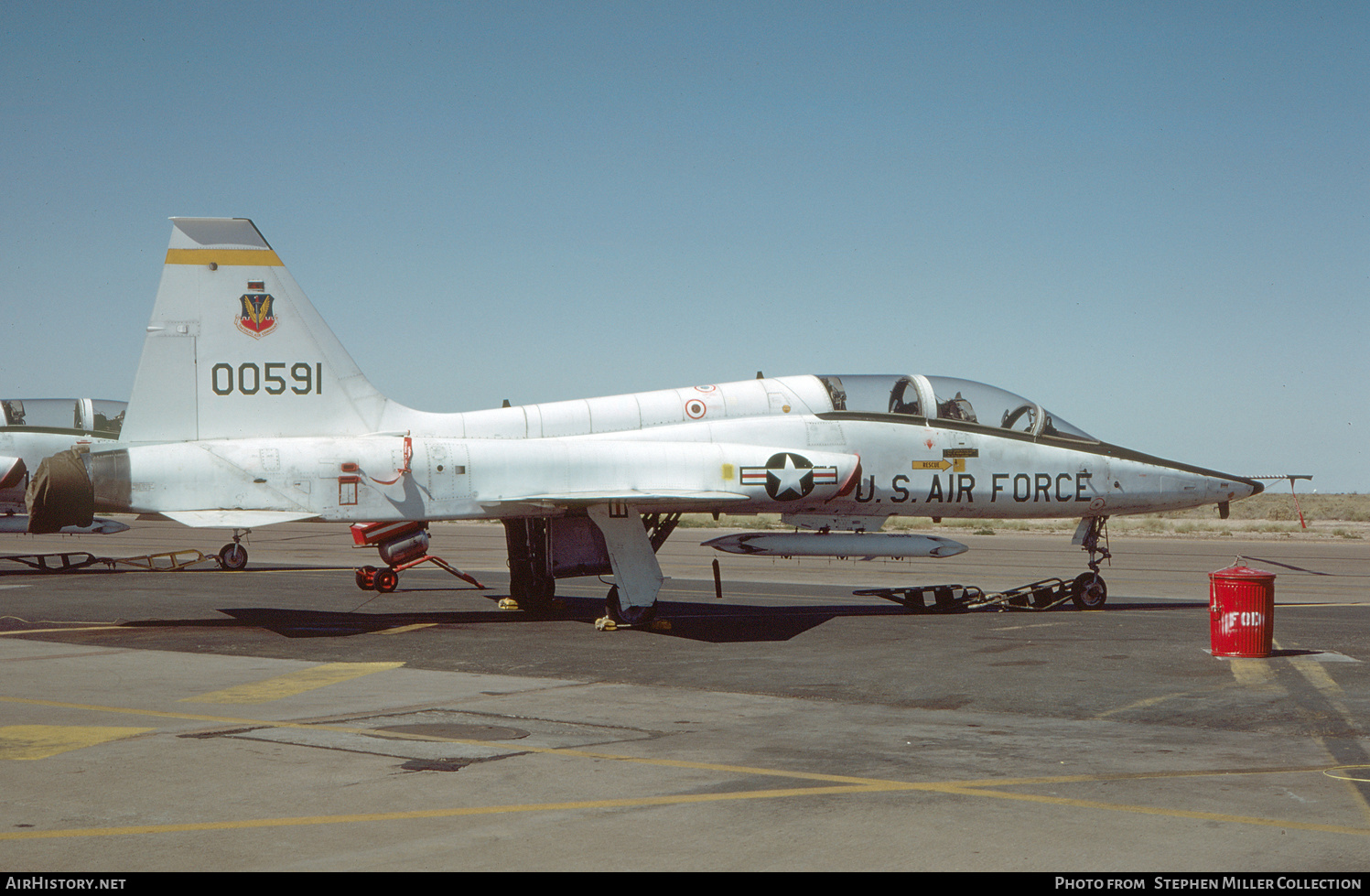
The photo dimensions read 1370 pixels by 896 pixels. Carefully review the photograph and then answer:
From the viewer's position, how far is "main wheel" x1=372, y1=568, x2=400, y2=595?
2119 cm

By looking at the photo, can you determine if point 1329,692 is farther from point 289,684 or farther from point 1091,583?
point 289,684

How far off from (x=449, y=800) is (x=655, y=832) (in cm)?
135

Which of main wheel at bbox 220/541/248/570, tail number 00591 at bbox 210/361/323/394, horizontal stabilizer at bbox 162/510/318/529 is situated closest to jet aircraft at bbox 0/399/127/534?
main wheel at bbox 220/541/248/570

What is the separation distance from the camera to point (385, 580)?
21.2 meters

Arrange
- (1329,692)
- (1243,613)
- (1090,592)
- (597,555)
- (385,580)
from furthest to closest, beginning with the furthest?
1. (385,580)
2. (1090,592)
3. (597,555)
4. (1243,613)
5. (1329,692)

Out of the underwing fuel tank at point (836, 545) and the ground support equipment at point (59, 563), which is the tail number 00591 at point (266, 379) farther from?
the ground support equipment at point (59, 563)

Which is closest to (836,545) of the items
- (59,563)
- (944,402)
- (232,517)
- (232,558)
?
(944,402)

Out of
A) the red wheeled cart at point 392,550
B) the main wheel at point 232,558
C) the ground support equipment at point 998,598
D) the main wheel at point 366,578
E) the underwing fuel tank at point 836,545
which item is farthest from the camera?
the main wheel at point 232,558

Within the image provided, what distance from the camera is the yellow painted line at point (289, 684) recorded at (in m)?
10.3

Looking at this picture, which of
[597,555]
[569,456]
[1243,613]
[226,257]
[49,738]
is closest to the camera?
[49,738]

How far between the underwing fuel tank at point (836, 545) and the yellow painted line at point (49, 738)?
29.7 ft

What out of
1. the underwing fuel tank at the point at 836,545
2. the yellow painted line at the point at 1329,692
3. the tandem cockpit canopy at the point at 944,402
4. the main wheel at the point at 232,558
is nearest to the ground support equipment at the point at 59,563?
the main wheel at the point at 232,558

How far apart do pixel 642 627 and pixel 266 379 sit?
20.1ft

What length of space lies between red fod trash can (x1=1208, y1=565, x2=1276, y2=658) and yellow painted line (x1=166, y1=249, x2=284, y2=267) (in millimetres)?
12464
